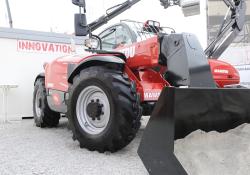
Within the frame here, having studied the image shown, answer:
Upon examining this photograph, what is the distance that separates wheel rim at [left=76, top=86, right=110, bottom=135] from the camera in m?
3.98

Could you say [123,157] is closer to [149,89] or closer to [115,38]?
[149,89]

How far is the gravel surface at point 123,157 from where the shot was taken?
279 centimetres

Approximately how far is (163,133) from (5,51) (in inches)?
227

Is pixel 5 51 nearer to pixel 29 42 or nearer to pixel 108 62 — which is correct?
pixel 29 42

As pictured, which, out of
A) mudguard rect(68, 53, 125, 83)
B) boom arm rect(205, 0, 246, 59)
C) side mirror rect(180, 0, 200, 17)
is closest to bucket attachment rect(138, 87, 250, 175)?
mudguard rect(68, 53, 125, 83)

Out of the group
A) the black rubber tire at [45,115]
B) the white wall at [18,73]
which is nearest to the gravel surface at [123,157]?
the black rubber tire at [45,115]

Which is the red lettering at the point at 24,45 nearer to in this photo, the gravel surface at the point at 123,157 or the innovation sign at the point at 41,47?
the innovation sign at the point at 41,47

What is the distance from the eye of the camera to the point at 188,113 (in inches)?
A: 116

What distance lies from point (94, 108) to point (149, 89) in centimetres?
69

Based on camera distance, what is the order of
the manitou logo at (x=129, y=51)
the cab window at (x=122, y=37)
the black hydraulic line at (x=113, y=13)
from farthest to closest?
the black hydraulic line at (x=113, y=13), the cab window at (x=122, y=37), the manitou logo at (x=129, y=51)

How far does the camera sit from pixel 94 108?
402 cm

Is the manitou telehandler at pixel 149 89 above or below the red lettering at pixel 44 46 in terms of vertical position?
below

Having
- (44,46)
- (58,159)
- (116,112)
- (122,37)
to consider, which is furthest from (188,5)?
(58,159)

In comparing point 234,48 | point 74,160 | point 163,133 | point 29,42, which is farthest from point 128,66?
point 234,48
